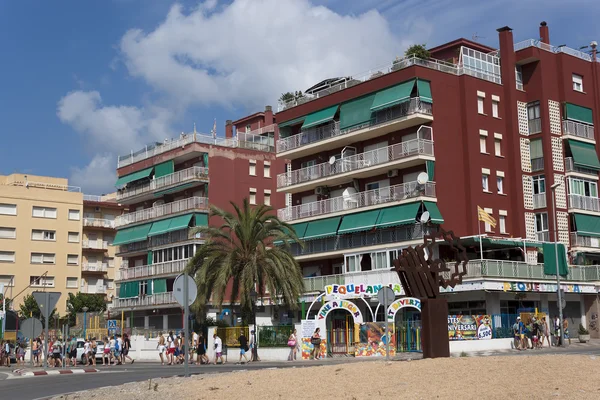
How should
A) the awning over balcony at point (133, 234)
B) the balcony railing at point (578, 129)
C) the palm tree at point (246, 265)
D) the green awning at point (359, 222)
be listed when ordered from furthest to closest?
the awning over balcony at point (133, 234) → the balcony railing at point (578, 129) → the green awning at point (359, 222) → the palm tree at point (246, 265)

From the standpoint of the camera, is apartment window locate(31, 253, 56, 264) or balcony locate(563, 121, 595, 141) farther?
apartment window locate(31, 253, 56, 264)

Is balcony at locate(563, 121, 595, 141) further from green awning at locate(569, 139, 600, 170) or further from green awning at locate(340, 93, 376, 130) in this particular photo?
green awning at locate(340, 93, 376, 130)

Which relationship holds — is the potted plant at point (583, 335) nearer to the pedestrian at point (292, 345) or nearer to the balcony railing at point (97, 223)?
the pedestrian at point (292, 345)

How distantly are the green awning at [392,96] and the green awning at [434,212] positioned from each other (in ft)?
21.2

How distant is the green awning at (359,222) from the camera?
50062 mm

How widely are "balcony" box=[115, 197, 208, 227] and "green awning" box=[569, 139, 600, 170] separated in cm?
2853

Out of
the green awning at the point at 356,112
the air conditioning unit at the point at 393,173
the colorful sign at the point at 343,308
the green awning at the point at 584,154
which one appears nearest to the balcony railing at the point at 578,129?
the green awning at the point at 584,154

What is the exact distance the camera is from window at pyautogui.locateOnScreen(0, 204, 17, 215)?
81312 millimetres

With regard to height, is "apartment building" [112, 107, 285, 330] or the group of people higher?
"apartment building" [112, 107, 285, 330]

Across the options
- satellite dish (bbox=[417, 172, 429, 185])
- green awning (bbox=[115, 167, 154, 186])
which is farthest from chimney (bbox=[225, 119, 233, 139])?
satellite dish (bbox=[417, 172, 429, 185])

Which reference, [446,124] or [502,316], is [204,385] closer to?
[502,316]

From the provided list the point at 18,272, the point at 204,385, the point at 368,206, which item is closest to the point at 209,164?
the point at 368,206

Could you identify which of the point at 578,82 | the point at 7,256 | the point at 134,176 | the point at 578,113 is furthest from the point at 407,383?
the point at 7,256

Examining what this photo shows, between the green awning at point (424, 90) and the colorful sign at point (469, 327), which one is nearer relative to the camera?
the colorful sign at point (469, 327)
